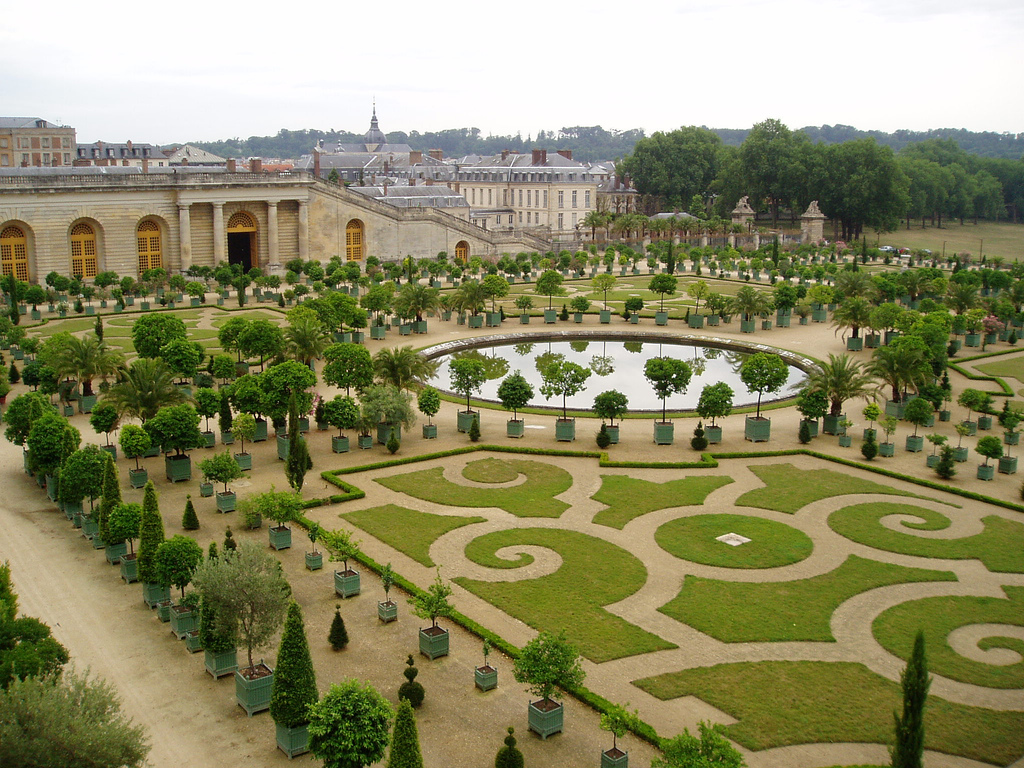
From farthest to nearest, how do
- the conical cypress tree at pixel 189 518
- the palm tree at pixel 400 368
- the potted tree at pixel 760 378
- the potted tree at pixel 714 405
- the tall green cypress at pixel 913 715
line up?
the palm tree at pixel 400 368 < the potted tree at pixel 760 378 < the potted tree at pixel 714 405 < the conical cypress tree at pixel 189 518 < the tall green cypress at pixel 913 715

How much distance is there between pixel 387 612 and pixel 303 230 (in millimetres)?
64510

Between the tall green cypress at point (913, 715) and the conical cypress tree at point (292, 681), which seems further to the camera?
the conical cypress tree at point (292, 681)

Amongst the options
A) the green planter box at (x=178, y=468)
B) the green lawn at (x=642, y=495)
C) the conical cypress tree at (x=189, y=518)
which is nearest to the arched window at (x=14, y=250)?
the green planter box at (x=178, y=468)

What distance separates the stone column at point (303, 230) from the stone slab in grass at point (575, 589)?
5897 cm

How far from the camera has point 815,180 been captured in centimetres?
11188

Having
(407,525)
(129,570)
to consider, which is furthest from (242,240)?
(129,570)

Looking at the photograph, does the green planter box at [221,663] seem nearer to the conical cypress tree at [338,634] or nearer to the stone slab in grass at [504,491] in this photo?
the conical cypress tree at [338,634]

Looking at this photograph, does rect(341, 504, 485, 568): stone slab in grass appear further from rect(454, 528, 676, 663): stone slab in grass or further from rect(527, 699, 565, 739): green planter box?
rect(527, 699, 565, 739): green planter box

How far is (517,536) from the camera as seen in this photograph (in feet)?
100

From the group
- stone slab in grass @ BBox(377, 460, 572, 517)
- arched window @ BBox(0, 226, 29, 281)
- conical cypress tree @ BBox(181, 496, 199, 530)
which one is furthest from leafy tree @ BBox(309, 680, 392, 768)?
arched window @ BBox(0, 226, 29, 281)

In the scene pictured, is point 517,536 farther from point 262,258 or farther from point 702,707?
point 262,258

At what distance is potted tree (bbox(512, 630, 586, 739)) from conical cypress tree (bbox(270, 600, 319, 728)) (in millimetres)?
4257

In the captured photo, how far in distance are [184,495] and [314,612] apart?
10.6m

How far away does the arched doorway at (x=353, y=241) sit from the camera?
8894cm
